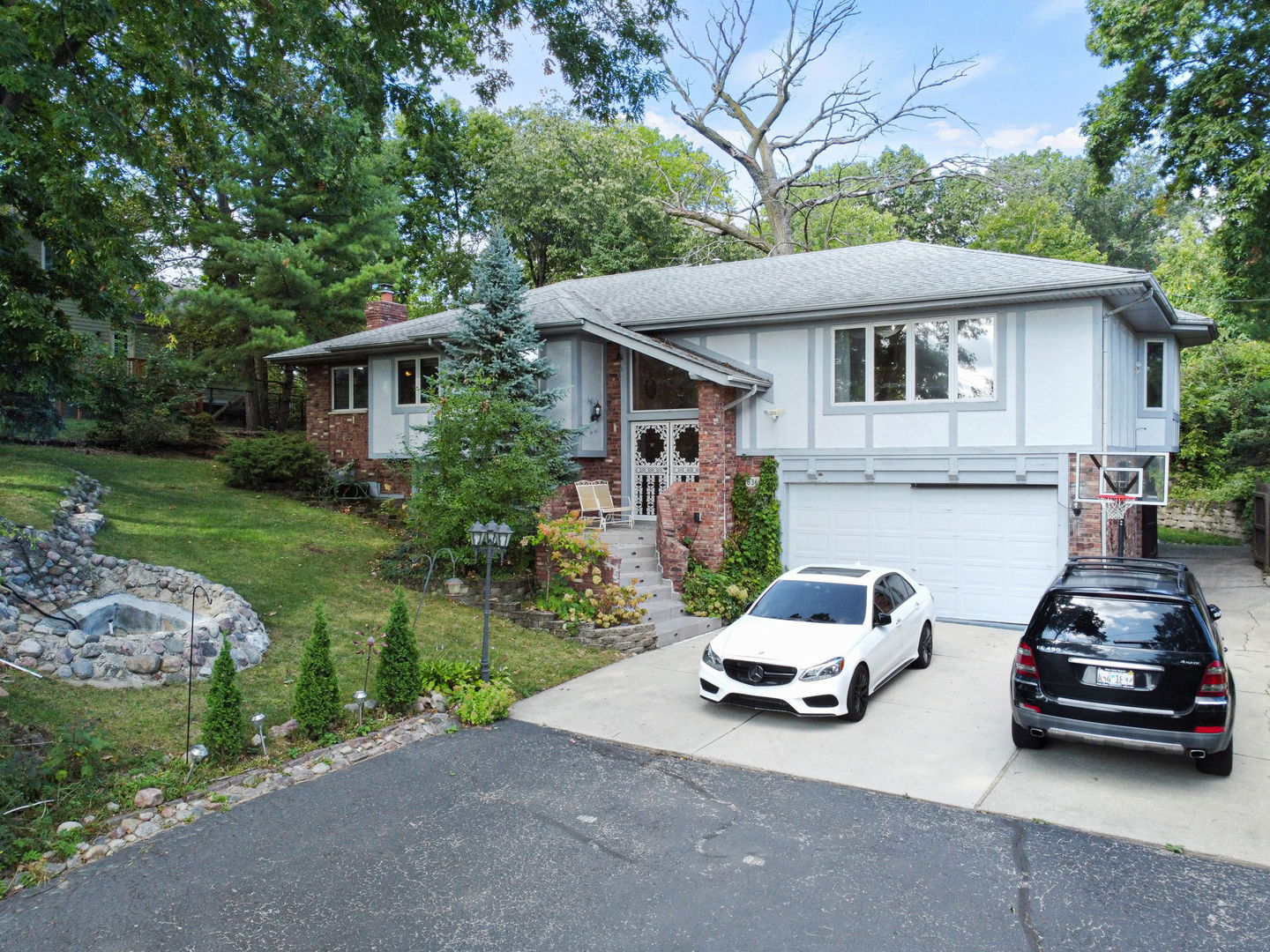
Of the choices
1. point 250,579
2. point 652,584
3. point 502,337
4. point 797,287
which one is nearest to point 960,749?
point 652,584

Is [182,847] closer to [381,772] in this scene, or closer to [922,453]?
[381,772]

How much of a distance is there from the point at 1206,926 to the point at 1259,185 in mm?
15258

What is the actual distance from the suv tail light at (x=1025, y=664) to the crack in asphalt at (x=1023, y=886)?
4.32 ft

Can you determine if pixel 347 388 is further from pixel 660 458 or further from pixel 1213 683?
pixel 1213 683

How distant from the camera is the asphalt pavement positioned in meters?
4.46

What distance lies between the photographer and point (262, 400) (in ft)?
83.6

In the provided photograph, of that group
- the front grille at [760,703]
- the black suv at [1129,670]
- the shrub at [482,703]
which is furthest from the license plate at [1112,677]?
the shrub at [482,703]

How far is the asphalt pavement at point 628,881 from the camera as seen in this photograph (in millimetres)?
4465

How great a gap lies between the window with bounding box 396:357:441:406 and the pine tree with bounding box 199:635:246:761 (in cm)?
1127

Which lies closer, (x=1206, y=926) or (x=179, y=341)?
(x=1206, y=926)

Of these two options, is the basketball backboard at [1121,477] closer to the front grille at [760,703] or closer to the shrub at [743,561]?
the shrub at [743,561]

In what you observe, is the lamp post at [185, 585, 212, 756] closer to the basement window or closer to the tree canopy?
the basement window

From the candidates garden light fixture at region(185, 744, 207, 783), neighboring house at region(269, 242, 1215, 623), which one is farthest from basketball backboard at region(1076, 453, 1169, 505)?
garden light fixture at region(185, 744, 207, 783)

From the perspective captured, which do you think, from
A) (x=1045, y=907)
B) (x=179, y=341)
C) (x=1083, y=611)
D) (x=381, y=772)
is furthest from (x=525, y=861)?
(x=179, y=341)
